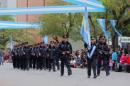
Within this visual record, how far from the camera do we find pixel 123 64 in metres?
30.9

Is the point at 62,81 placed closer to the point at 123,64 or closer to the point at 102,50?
the point at 102,50

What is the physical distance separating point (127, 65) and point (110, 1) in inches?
421

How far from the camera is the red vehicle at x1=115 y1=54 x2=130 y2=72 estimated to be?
100 feet

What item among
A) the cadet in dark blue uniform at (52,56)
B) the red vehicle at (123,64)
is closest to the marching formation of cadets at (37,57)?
the cadet in dark blue uniform at (52,56)

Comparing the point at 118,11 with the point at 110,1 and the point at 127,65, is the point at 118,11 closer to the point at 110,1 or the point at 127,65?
the point at 110,1

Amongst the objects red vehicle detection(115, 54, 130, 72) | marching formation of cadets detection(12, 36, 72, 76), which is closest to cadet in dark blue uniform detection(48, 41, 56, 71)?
marching formation of cadets detection(12, 36, 72, 76)

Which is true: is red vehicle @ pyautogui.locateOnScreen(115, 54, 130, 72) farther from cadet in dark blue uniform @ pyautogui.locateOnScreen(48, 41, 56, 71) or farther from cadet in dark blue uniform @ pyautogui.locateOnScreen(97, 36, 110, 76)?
cadet in dark blue uniform @ pyautogui.locateOnScreen(97, 36, 110, 76)

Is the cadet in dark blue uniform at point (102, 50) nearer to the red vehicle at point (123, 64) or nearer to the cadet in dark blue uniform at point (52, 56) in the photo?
the cadet in dark blue uniform at point (52, 56)

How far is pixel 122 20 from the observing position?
1615 inches

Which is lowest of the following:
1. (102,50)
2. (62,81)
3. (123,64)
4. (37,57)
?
(123,64)

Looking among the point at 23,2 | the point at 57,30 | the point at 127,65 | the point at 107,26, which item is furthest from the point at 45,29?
the point at 23,2

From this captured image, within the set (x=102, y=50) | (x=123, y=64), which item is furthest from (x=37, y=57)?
(x=102, y=50)

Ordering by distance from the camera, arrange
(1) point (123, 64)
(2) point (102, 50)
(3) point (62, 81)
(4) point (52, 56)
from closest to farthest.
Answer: (3) point (62, 81)
(2) point (102, 50)
(4) point (52, 56)
(1) point (123, 64)

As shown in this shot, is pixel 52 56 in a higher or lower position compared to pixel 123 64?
higher
